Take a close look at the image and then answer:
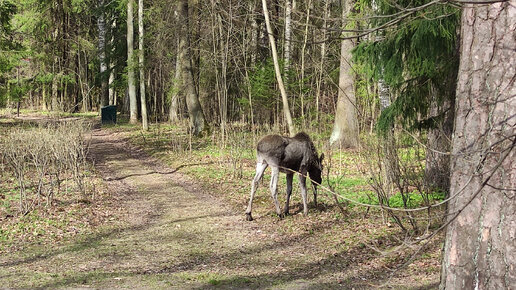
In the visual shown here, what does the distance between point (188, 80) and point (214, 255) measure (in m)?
17.8

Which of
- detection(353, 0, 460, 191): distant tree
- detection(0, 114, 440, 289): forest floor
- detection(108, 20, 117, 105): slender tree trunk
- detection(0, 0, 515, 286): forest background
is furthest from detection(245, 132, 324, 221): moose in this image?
detection(108, 20, 117, 105): slender tree trunk

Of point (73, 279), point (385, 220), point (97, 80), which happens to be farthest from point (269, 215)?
point (97, 80)

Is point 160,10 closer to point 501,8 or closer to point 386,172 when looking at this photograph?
point 386,172

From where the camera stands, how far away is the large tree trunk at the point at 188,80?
25655mm

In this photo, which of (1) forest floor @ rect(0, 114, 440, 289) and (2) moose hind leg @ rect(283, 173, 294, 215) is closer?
(1) forest floor @ rect(0, 114, 440, 289)

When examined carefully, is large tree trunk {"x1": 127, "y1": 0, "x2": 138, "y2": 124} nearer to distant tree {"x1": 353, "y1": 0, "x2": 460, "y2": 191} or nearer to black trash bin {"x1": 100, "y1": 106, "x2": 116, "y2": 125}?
black trash bin {"x1": 100, "y1": 106, "x2": 116, "y2": 125}

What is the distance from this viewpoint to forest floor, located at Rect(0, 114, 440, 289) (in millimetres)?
7430

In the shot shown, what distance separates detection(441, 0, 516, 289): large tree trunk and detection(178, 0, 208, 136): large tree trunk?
851 inches

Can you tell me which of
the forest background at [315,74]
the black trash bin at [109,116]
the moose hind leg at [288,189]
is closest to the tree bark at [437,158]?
the forest background at [315,74]

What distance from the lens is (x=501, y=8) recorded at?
13.5ft

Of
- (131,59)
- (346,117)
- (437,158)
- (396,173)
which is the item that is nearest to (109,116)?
(131,59)

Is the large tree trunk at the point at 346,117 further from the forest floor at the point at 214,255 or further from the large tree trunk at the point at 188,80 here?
the forest floor at the point at 214,255

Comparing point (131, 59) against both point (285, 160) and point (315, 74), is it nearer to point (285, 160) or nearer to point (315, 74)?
point (315, 74)

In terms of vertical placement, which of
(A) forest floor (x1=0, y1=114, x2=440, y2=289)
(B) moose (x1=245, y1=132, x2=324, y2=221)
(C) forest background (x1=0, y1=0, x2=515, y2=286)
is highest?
(C) forest background (x1=0, y1=0, x2=515, y2=286)
